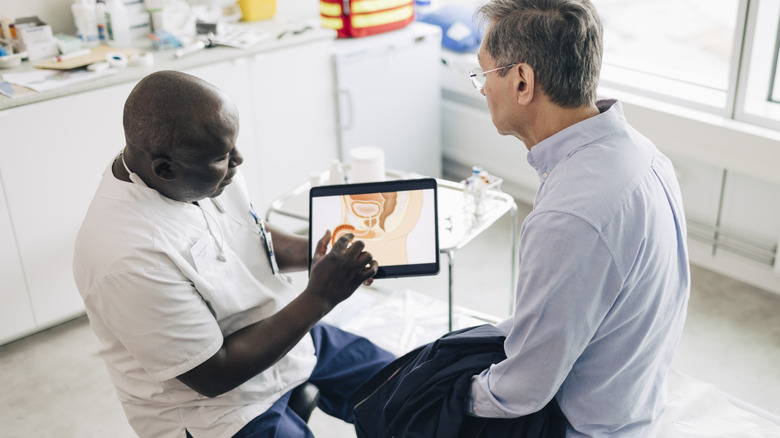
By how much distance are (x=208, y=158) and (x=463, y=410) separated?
66 cm

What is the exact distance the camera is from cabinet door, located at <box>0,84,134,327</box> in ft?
8.32

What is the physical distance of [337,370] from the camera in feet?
6.15

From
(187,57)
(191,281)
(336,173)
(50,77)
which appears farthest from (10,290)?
(191,281)

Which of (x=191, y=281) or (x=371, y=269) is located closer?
(x=191, y=281)

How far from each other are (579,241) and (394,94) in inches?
93.2

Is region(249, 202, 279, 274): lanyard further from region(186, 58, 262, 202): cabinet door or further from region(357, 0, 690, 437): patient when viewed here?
region(186, 58, 262, 202): cabinet door

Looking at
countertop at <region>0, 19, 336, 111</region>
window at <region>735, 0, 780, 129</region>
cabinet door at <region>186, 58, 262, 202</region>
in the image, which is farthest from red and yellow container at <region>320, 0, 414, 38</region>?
window at <region>735, 0, 780, 129</region>

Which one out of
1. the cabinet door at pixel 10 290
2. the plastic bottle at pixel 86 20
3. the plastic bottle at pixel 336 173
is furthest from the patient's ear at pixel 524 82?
the plastic bottle at pixel 86 20

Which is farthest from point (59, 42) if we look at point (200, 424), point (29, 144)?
point (200, 424)

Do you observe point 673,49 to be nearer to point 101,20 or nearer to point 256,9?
point 256,9

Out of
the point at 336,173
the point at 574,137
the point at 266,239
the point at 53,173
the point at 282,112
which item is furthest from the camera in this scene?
the point at 282,112

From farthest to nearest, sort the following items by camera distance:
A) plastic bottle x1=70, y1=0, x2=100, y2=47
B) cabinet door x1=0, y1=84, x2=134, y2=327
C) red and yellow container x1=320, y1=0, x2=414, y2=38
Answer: red and yellow container x1=320, y1=0, x2=414, y2=38 < plastic bottle x1=70, y1=0, x2=100, y2=47 < cabinet door x1=0, y1=84, x2=134, y2=327

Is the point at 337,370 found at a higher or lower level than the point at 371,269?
lower

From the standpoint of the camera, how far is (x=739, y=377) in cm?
251
